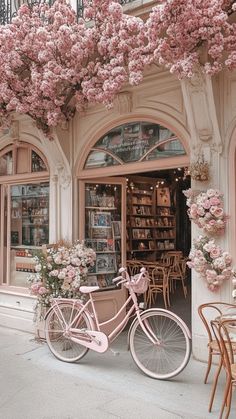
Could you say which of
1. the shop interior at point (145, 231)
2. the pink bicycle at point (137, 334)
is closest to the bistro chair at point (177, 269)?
the shop interior at point (145, 231)

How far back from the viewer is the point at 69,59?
5500 millimetres

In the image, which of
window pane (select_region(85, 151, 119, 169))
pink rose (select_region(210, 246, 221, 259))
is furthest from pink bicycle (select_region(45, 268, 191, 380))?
window pane (select_region(85, 151, 119, 169))

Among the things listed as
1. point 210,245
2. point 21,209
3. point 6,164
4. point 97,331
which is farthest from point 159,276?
point 210,245

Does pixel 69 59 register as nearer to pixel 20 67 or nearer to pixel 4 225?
pixel 20 67

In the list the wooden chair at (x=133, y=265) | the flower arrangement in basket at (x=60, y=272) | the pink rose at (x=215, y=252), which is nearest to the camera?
the pink rose at (x=215, y=252)

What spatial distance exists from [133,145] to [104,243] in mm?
1727

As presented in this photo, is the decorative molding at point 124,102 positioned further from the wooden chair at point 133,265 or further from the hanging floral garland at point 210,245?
the wooden chair at point 133,265

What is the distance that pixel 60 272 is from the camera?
19.1ft

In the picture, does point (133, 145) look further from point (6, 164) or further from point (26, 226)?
point (6, 164)

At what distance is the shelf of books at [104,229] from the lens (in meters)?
6.80

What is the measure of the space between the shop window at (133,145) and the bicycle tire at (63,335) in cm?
219

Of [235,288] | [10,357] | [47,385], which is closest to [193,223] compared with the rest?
[235,288]

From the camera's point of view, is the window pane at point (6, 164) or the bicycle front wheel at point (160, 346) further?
the window pane at point (6, 164)

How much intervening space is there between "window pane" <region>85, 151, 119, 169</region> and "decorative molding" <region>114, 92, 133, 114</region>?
2.35 ft
